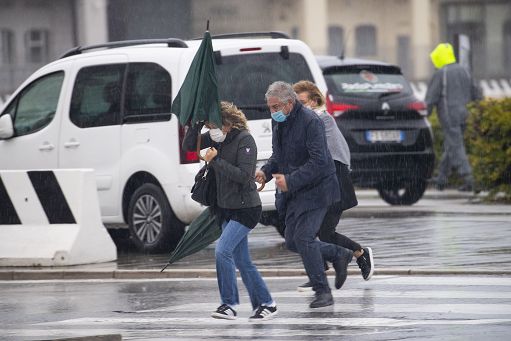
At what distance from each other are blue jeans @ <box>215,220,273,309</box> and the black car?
27.8 ft

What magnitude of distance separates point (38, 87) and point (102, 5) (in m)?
43.0

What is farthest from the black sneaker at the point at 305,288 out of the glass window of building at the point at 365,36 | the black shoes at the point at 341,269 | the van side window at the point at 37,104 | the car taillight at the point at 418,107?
the glass window of building at the point at 365,36

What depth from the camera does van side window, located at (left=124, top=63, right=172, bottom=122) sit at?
15.4 metres

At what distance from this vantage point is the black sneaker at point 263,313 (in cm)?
1073

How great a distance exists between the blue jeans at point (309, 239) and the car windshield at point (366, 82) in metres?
8.63

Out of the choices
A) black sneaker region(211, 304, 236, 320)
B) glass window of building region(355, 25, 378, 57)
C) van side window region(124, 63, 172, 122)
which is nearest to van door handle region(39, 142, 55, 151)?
van side window region(124, 63, 172, 122)

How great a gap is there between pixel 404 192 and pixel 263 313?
33.3 feet

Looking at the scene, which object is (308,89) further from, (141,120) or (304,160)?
(141,120)

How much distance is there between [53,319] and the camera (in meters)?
11.2

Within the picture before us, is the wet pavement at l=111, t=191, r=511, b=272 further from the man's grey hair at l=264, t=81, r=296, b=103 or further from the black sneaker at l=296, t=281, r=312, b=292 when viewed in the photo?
the man's grey hair at l=264, t=81, r=296, b=103

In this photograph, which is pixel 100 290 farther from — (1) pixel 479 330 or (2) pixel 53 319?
(1) pixel 479 330

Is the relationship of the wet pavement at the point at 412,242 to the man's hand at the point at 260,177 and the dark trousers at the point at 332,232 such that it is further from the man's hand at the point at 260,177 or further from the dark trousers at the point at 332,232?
the man's hand at the point at 260,177

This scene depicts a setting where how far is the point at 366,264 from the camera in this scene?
12.6 meters


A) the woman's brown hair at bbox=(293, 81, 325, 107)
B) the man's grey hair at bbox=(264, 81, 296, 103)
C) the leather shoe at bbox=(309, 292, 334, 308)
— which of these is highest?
the man's grey hair at bbox=(264, 81, 296, 103)
